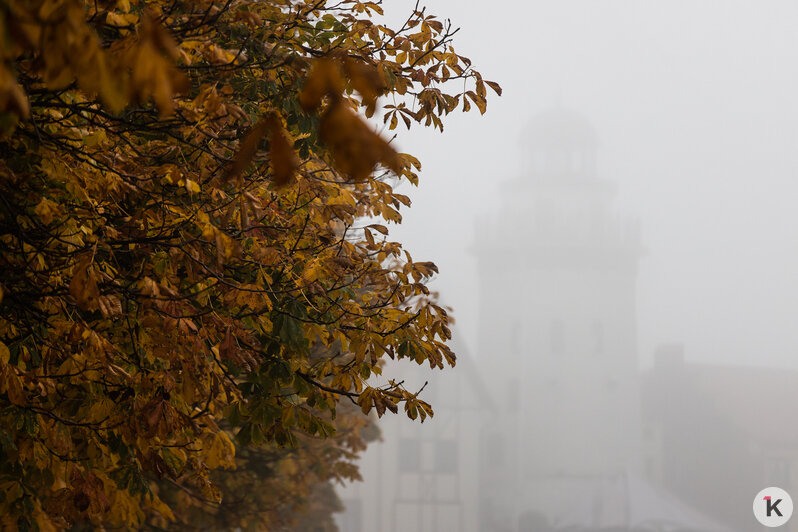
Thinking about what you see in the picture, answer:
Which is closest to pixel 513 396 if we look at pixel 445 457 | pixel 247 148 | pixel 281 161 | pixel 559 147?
pixel 559 147

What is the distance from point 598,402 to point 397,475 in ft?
64.2

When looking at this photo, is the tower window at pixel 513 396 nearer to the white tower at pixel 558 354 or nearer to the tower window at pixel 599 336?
the white tower at pixel 558 354

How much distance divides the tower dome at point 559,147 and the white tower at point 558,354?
122 inches

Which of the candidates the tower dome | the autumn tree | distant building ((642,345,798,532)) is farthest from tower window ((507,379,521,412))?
the autumn tree

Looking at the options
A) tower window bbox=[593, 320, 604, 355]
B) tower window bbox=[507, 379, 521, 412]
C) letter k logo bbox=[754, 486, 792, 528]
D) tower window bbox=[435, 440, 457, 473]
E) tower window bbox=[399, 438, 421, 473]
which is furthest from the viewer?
tower window bbox=[507, 379, 521, 412]

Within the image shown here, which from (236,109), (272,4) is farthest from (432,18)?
(236,109)

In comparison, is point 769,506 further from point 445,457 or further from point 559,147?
point 559,147

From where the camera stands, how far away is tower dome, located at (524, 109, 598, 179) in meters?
60.6

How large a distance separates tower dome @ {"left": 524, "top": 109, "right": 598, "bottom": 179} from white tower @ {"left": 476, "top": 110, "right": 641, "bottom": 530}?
3095 mm

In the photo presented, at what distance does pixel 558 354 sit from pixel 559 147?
14.2 m

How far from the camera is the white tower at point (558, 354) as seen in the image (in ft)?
176

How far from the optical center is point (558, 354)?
55.4 metres

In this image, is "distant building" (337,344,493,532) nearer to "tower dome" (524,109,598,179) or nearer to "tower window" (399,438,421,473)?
"tower window" (399,438,421,473)

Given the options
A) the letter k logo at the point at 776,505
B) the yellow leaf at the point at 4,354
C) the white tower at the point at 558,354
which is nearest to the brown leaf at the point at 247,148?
the yellow leaf at the point at 4,354
